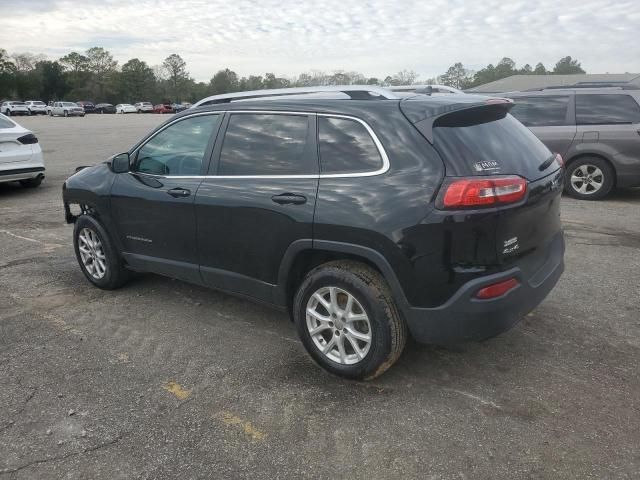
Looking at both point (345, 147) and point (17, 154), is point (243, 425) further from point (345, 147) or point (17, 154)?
point (17, 154)

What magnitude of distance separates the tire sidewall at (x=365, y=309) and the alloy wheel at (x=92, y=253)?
2390mm

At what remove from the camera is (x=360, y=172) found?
3260 millimetres

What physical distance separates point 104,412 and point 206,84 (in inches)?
4799

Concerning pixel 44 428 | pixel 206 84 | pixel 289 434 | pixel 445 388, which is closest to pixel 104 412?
pixel 44 428

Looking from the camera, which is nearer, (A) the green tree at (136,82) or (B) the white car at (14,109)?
(B) the white car at (14,109)

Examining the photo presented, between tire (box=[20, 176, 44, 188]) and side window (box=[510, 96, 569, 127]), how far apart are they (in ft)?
30.5

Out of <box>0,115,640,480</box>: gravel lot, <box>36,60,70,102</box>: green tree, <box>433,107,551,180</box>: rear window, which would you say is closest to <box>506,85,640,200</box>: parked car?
<box>0,115,640,480</box>: gravel lot

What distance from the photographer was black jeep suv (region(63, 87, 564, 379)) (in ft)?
9.82

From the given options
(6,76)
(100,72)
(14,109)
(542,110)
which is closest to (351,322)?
(542,110)

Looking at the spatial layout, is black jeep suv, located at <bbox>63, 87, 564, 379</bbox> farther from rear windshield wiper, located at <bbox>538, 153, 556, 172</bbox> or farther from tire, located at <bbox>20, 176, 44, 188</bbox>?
tire, located at <bbox>20, 176, 44, 188</bbox>

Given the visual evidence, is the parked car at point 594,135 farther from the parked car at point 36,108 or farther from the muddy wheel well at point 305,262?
the parked car at point 36,108

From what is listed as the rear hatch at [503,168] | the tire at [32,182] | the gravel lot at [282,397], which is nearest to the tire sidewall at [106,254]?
the gravel lot at [282,397]

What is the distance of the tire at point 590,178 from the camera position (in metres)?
8.87

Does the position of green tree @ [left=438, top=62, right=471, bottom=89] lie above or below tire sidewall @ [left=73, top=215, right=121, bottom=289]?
above
